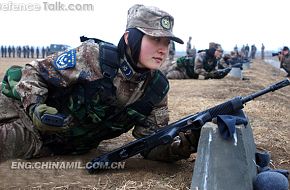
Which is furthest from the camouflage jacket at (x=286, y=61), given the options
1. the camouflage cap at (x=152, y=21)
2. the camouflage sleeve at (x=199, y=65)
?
the camouflage cap at (x=152, y=21)

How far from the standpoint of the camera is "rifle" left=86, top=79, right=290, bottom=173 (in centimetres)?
321

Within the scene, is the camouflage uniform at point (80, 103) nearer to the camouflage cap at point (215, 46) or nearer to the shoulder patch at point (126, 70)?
the shoulder patch at point (126, 70)

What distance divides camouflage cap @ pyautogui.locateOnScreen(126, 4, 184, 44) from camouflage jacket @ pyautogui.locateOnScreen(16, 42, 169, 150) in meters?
0.44

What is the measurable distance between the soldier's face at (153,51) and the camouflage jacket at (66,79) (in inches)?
10.9

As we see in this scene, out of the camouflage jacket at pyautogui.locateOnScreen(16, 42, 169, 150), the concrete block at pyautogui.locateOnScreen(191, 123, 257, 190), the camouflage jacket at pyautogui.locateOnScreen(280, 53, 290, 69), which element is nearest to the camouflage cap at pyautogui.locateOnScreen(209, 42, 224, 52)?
the camouflage jacket at pyautogui.locateOnScreen(280, 53, 290, 69)

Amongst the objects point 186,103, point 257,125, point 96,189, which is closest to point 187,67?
point 186,103

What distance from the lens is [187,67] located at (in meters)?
14.6

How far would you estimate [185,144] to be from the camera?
355 cm

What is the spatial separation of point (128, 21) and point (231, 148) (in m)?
1.38

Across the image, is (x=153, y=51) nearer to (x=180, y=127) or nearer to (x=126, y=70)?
(x=126, y=70)

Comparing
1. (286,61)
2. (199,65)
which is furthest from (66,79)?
(286,61)

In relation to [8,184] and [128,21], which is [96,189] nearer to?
[8,184]

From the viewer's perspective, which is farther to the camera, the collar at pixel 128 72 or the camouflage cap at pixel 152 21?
the collar at pixel 128 72

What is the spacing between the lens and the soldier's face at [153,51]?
3.40 m
